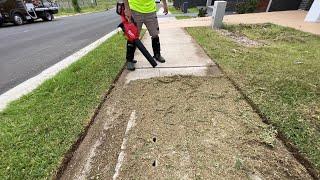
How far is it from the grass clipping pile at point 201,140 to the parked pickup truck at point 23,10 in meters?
16.6

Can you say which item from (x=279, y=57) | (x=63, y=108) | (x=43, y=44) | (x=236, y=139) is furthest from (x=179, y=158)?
(x=43, y=44)

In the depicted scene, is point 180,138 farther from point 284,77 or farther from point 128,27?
point 128,27

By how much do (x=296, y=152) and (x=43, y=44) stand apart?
889 centimetres

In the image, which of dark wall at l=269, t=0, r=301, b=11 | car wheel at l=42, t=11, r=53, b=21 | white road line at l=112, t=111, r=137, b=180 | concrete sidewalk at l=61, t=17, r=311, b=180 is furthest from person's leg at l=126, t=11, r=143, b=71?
car wheel at l=42, t=11, r=53, b=21

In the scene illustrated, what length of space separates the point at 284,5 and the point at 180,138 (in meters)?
14.0

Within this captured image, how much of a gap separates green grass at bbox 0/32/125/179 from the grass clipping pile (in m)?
0.58

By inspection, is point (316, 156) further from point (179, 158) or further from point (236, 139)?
point (179, 158)

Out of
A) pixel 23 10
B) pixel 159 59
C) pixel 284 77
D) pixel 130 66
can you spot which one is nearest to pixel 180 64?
pixel 159 59

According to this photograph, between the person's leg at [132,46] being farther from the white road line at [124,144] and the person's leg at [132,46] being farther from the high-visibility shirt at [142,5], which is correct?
the white road line at [124,144]

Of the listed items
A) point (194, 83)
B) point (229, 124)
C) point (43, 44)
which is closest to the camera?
point (229, 124)

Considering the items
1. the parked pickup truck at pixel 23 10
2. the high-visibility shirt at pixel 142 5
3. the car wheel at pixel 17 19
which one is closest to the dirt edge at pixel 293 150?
→ the high-visibility shirt at pixel 142 5

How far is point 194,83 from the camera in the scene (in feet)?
13.0

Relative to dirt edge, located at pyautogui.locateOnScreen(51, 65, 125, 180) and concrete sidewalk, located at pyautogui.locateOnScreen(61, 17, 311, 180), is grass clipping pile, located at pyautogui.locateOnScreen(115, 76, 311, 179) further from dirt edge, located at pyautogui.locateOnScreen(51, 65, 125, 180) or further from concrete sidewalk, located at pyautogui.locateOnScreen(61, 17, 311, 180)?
dirt edge, located at pyautogui.locateOnScreen(51, 65, 125, 180)

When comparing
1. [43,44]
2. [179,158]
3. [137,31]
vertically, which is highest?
[137,31]
